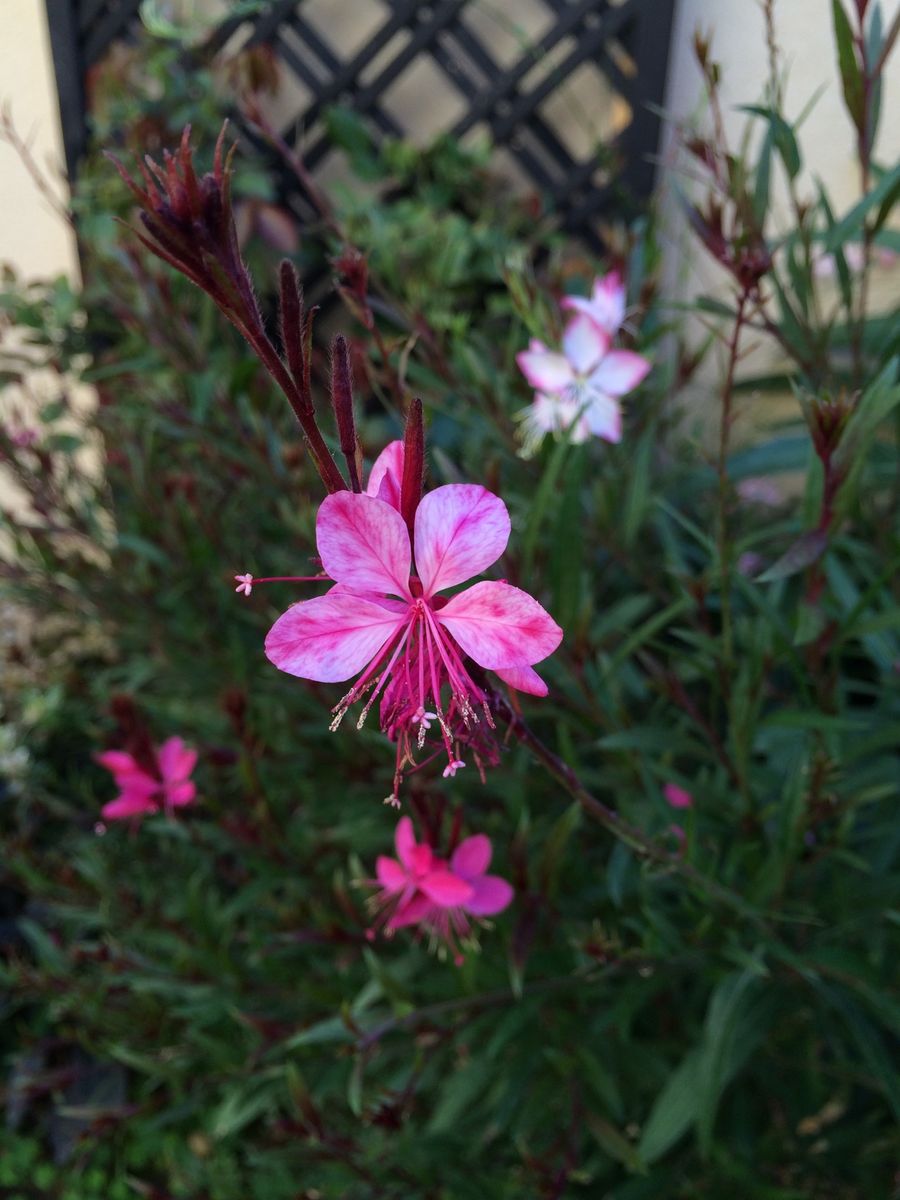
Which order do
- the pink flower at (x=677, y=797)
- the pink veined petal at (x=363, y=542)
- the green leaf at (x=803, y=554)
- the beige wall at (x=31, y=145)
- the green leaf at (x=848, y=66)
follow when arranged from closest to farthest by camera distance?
the pink veined petal at (x=363, y=542), the green leaf at (x=803, y=554), the green leaf at (x=848, y=66), the pink flower at (x=677, y=797), the beige wall at (x=31, y=145)

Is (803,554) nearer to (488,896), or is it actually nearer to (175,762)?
(488,896)

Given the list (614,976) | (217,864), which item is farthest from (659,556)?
(217,864)

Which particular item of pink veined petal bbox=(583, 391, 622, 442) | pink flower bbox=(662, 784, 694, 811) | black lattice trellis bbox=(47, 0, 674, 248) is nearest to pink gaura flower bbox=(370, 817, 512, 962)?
pink flower bbox=(662, 784, 694, 811)

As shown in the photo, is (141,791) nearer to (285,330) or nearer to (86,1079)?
(285,330)

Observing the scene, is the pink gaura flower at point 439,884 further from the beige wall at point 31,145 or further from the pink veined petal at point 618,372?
the beige wall at point 31,145

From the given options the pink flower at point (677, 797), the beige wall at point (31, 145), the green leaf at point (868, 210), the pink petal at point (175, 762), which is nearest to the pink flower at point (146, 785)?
the pink petal at point (175, 762)

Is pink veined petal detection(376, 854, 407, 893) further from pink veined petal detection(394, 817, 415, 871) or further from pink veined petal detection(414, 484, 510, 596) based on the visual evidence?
pink veined petal detection(414, 484, 510, 596)
